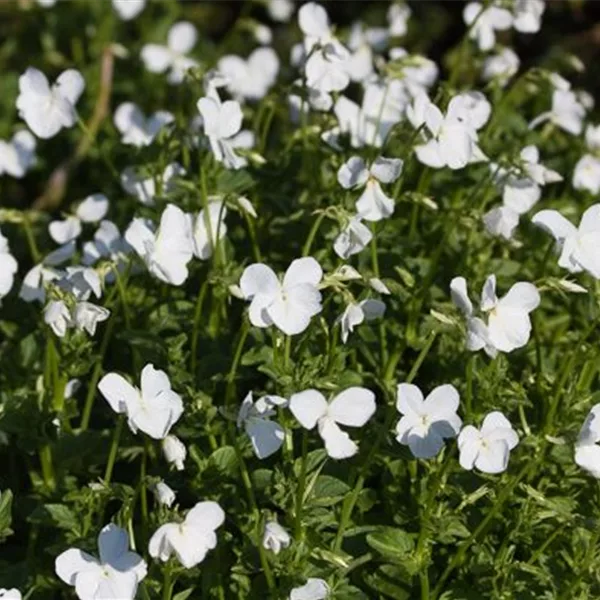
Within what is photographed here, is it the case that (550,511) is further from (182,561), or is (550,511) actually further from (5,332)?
(5,332)

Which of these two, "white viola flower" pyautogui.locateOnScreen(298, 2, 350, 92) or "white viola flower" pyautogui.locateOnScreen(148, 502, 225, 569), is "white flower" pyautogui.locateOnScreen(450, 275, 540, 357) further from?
"white viola flower" pyautogui.locateOnScreen(298, 2, 350, 92)

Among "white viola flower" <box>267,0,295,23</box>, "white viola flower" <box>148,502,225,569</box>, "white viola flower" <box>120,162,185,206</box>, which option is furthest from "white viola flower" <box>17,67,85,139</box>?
"white viola flower" <box>267,0,295,23</box>

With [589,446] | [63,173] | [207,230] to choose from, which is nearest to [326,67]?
[207,230]

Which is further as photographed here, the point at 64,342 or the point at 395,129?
the point at 395,129

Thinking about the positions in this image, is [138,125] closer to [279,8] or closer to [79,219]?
[79,219]

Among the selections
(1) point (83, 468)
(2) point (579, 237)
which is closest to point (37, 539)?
(1) point (83, 468)
